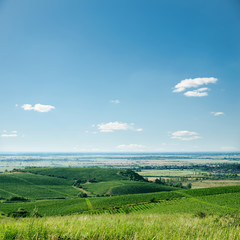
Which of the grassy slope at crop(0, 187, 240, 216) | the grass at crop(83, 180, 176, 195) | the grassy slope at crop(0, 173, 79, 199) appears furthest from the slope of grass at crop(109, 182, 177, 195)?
the grassy slope at crop(0, 187, 240, 216)

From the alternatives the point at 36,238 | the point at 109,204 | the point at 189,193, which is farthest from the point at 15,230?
the point at 189,193

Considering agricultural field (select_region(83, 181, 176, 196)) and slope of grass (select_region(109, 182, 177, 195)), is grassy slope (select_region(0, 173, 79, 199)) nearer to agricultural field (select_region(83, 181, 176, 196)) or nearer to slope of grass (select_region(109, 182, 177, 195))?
agricultural field (select_region(83, 181, 176, 196))

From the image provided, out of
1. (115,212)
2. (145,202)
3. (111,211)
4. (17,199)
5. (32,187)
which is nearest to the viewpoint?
(115,212)

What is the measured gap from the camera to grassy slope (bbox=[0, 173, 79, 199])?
131 meters

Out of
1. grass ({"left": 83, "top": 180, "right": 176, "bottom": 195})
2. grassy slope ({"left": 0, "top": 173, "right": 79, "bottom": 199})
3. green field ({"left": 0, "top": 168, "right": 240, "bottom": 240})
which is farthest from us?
grass ({"left": 83, "top": 180, "right": 176, "bottom": 195})

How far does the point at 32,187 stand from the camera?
150m

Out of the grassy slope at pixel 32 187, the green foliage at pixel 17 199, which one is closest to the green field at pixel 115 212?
the grassy slope at pixel 32 187

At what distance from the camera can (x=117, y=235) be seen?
410cm

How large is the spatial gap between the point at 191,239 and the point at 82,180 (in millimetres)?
200447

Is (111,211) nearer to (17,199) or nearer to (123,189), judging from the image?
(17,199)

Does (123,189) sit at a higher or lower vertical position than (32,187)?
lower

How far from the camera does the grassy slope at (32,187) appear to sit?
13125 cm

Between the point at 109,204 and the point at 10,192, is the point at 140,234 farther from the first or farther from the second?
the point at 10,192

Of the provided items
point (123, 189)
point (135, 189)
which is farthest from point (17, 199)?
point (135, 189)
